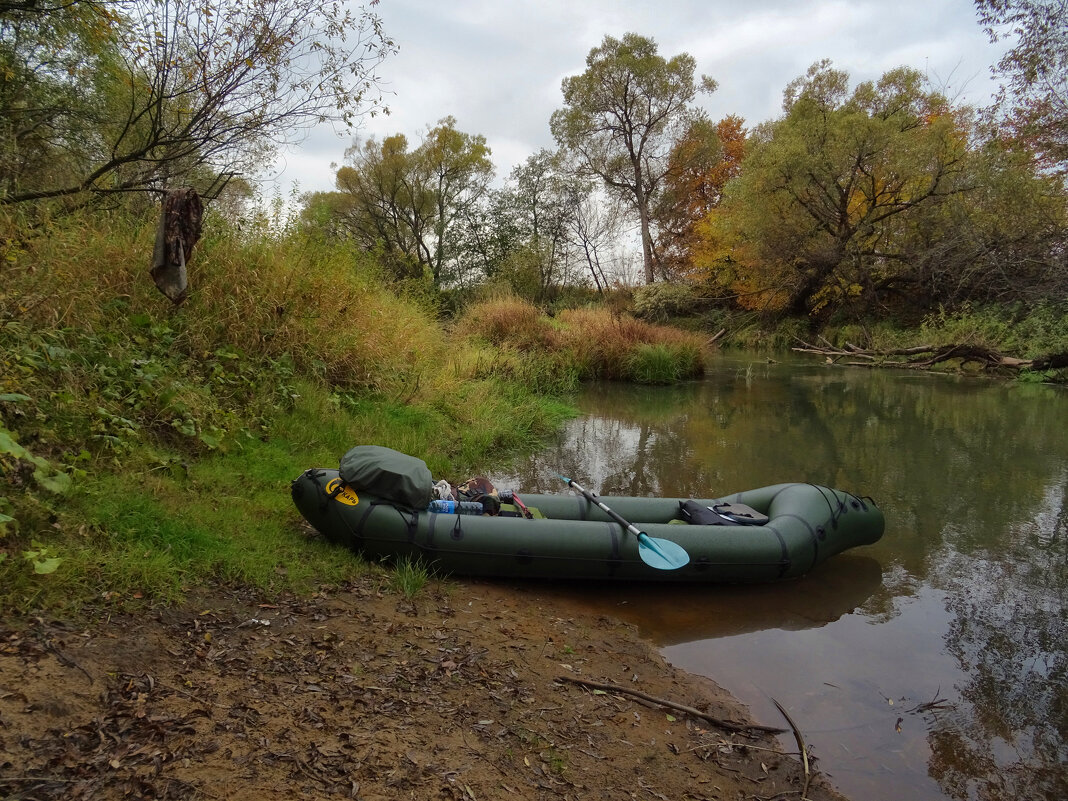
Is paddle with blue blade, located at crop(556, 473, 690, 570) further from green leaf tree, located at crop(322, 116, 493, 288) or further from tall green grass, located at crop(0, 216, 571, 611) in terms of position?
green leaf tree, located at crop(322, 116, 493, 288)

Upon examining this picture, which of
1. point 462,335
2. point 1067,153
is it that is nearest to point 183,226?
point 462,335

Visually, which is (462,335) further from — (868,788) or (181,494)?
(868,788)

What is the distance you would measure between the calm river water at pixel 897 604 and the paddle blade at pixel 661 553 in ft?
1.04

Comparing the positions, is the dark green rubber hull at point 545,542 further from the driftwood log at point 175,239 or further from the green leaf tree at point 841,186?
the green leaf tree at point 841,186

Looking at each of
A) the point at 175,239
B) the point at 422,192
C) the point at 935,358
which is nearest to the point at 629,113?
the point at 422,192

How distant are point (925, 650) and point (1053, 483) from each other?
169 inches

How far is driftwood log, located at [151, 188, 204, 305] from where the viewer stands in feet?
14.5

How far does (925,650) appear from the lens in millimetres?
3393

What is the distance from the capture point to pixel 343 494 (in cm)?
368

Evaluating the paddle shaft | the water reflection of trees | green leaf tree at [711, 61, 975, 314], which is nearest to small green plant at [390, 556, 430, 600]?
the paddle shaft

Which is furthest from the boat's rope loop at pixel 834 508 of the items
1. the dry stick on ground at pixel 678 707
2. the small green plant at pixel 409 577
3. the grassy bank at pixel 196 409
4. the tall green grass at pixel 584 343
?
the tall green grass at pixel 584 343

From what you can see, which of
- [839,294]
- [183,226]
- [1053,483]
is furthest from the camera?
[839,294]

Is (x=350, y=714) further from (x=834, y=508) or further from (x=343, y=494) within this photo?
(x=834, y=508)

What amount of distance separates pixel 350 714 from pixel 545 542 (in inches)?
66.4
